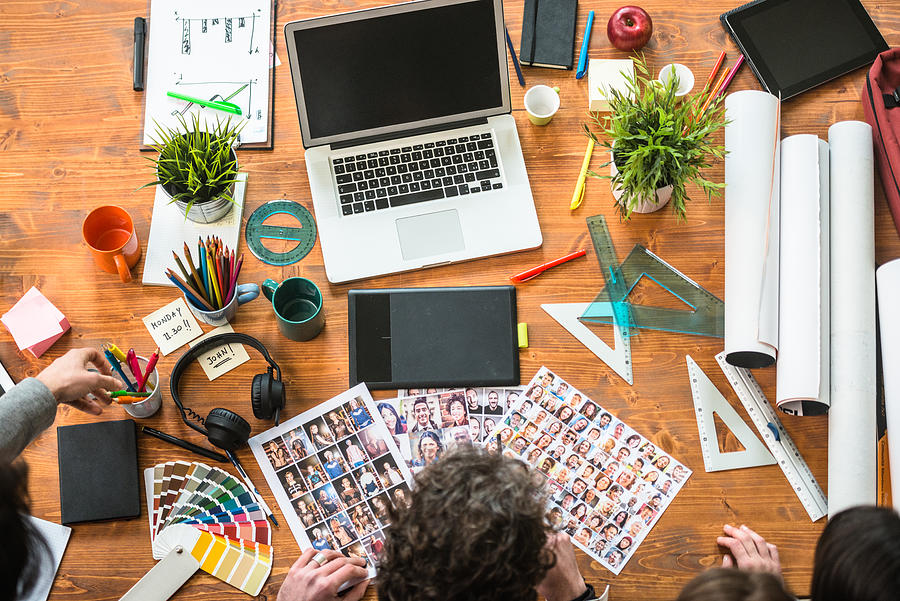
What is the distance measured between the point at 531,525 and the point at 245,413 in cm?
57

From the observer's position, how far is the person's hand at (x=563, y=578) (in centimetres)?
115

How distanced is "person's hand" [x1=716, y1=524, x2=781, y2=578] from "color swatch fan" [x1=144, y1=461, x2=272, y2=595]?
0.76m

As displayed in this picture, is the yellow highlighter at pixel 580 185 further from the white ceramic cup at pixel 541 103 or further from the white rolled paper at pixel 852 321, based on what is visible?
the white rolled paper at pixel 852 321

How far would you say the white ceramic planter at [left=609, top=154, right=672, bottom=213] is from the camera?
1.36 m

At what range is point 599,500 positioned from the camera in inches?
48.6

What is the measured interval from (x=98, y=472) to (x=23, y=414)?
0.53ft

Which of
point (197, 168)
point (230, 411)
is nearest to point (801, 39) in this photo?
point (197, 168)

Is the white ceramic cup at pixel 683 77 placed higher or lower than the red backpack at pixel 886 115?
higher

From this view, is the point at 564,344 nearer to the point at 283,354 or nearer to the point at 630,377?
the point at 630,377

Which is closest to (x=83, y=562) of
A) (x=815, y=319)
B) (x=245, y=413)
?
(x=245, y=413)

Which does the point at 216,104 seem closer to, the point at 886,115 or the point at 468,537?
the point at 468,537

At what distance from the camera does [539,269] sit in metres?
1.36

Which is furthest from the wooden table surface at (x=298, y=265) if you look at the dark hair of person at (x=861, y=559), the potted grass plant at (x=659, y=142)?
the dark hair of person at (x=861, y=559)

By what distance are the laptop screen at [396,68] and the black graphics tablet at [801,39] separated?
543 millimetres
